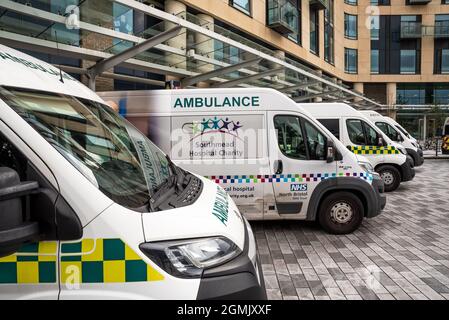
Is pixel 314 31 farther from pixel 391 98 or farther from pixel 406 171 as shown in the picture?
pixel 406 171

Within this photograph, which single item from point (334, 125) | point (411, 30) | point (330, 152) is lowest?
point (330, 152)

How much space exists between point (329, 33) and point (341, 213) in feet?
108

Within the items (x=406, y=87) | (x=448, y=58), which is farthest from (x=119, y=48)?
(x=448, y=58)

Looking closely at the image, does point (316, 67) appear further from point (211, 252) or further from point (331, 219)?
point (211, 252)

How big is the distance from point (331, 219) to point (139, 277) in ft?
14.3

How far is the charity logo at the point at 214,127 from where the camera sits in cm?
550

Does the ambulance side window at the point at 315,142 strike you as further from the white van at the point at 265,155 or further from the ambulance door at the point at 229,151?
the ambulance door at the point at 229,151

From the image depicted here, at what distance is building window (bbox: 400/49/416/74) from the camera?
130 ft

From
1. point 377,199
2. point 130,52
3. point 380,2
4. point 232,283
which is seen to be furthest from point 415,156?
point 380,2

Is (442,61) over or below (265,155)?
over

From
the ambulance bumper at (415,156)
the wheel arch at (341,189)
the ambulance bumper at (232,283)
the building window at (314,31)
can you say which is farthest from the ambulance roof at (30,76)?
the building window at (314,31)

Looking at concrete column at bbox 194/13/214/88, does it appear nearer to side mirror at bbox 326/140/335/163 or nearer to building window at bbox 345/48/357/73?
side mirror at bbox 326/140/335/163

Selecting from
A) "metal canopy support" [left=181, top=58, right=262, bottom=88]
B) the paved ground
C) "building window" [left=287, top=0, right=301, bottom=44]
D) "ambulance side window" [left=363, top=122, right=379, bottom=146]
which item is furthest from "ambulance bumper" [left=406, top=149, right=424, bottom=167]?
"building window" [left=287, top=0, right=301, bottom=44]

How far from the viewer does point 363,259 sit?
4.56 metres
